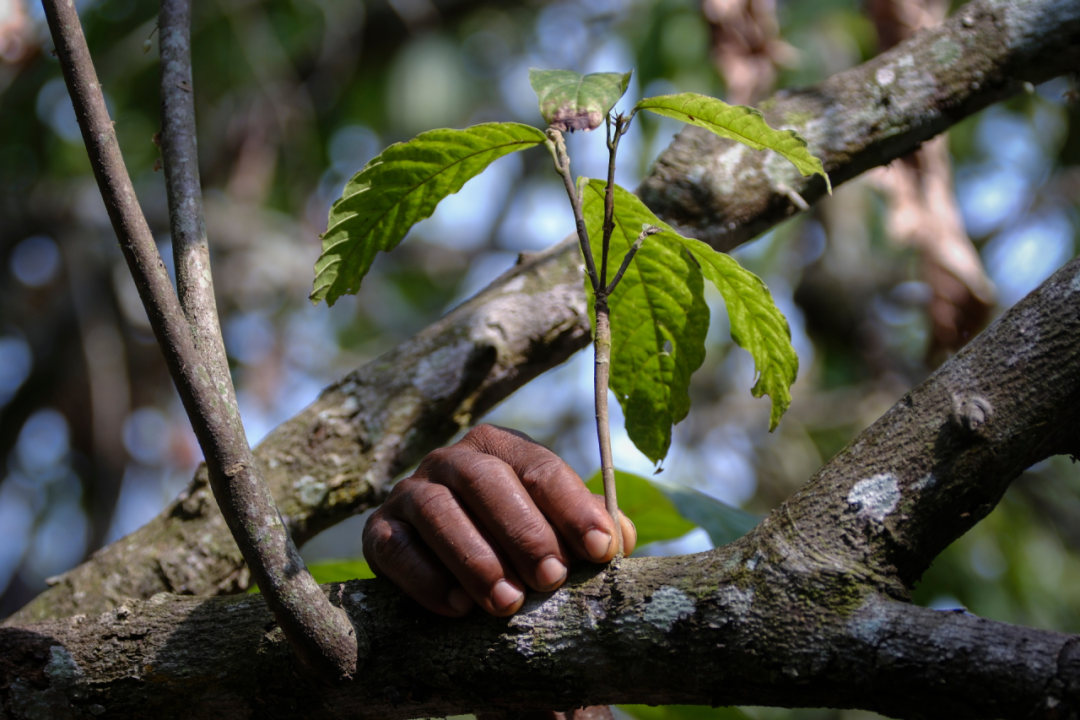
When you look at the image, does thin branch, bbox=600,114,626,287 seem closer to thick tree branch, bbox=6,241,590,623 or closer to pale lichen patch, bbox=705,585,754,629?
pale lichen patch, bbox=705,585,754,629

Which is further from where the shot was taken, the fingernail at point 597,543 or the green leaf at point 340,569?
the green leaf at point 340,569

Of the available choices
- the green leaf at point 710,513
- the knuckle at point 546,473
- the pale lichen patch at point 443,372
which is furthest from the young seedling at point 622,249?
the pale lichen patch at point 443,372

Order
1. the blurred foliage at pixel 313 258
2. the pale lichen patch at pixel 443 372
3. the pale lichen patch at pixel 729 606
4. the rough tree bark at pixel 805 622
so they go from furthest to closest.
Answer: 1. the blurred foliage at pixel 313 258
2. the pale lichen patch at pixel 443 372
3. the pale lichen patch at pixel 729 606
4. the rough tree bark at pixel 805 622

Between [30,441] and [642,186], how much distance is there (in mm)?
5943

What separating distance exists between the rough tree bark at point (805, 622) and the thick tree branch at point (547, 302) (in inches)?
27.2

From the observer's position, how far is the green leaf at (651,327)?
1.29 m

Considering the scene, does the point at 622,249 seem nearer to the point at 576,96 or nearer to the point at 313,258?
the point at 576,96

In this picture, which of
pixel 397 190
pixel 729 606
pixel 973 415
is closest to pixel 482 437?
pixel 397 190

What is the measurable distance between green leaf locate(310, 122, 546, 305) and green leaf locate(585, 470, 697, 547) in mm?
776

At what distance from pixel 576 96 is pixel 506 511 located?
23.3 inches

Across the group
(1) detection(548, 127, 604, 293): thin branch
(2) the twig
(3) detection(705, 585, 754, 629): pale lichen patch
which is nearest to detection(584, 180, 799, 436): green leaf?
(1) detection(548, 127, 604, 293): thin branch

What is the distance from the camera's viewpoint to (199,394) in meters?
1.03

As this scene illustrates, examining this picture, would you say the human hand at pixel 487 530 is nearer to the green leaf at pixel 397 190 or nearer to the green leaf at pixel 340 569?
the green leaf at pixel 397 190

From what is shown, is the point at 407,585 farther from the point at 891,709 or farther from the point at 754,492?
the point at 754,492
